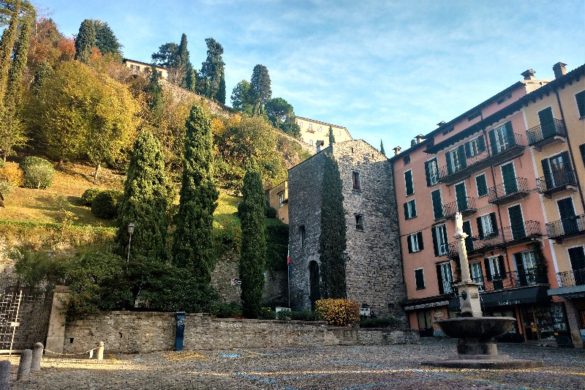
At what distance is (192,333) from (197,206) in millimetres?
6919

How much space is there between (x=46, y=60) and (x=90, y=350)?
43312mm

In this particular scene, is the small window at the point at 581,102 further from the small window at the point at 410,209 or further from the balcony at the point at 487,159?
the small window at the point at 410,209

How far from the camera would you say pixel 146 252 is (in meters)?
21.4

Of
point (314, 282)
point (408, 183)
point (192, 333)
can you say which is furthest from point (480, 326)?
point (408, 183)

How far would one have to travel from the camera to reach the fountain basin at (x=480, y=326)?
1193 centimetres

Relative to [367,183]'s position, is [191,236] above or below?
below

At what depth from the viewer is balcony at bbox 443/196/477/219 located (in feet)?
91.4

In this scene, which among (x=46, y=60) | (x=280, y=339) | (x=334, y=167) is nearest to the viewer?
(x=280, y=339)

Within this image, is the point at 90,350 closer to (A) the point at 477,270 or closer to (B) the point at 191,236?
(B) the point at 191,236

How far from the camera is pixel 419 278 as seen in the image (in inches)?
1223

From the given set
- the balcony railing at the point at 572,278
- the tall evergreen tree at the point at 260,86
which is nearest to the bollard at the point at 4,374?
the balcony railing at the point at 572,278

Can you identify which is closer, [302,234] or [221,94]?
[302,234]

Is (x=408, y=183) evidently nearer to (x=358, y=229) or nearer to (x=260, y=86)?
(x=358, y=229)

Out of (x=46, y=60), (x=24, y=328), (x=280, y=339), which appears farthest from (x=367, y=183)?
(x=46, y=60)
